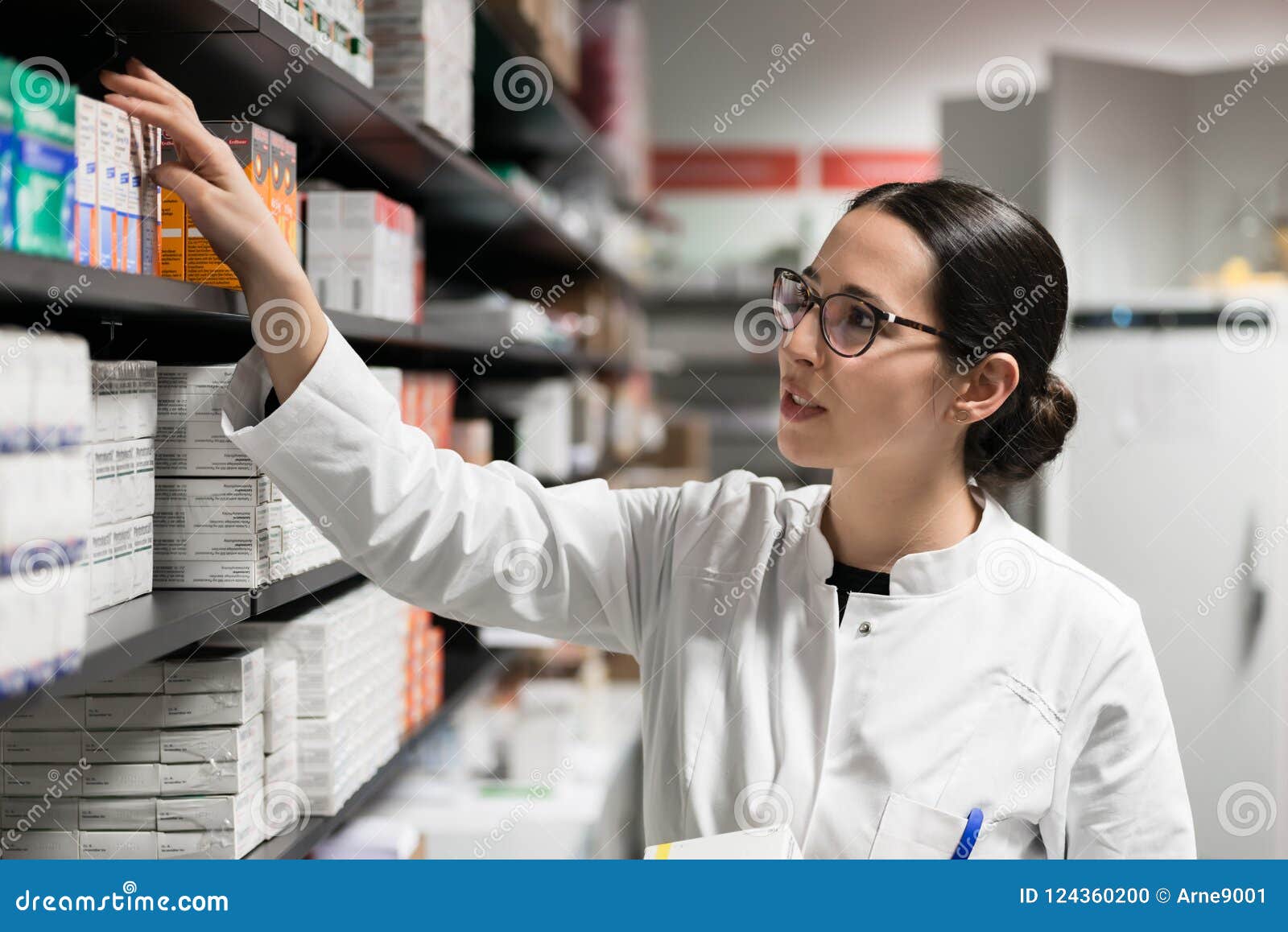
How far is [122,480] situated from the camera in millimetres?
1307

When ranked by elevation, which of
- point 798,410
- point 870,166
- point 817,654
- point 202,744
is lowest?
point 202,744

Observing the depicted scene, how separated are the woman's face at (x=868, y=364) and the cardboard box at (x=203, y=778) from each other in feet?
3.02

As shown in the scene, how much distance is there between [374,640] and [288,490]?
0.77m

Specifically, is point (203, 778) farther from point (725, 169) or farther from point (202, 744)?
point (725, 169)

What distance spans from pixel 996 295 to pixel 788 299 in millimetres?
300

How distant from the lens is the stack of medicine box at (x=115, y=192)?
3.79ft

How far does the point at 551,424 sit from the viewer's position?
133 inches

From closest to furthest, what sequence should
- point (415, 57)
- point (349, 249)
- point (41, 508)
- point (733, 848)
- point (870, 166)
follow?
point (41, 508), point (733, 848), point (349, 249), point (415, 57), point (870, 166)

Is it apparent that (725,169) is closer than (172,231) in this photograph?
No

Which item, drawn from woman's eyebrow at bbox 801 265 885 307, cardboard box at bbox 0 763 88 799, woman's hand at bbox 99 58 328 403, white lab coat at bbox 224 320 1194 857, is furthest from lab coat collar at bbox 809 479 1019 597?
cardboard box at bbox 0 763 88 799

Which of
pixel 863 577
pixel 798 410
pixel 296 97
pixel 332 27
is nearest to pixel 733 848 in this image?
pixel 863 577

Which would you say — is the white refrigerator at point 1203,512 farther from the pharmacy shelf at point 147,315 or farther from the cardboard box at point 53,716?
the cardboard box at point 53,716
